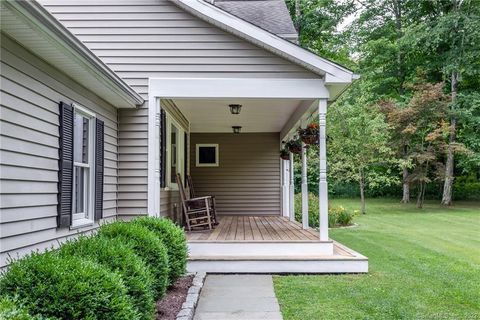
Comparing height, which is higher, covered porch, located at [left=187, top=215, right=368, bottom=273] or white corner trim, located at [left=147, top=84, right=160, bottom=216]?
white corner trim, located at [left=147, top=84, right=160, bottom=216]

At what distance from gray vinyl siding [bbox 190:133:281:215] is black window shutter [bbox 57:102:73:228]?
7595 millimetres

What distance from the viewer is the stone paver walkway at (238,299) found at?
4.11m

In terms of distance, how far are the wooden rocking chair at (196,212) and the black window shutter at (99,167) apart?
2.30 m

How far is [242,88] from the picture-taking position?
6336mm

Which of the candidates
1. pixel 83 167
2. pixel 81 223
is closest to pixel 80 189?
pixel 83 167

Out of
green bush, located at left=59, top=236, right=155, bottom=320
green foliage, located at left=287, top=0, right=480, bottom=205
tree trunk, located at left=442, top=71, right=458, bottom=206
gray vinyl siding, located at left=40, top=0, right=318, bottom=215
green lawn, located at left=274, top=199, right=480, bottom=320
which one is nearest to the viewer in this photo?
green bush, located at left=59, top=236, right=155, bottom=320

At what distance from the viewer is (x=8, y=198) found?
135 inches

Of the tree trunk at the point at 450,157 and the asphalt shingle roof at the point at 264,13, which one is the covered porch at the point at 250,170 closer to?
the asphalt shingle roof at the point at 264,13

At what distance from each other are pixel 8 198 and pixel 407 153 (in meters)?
17.0

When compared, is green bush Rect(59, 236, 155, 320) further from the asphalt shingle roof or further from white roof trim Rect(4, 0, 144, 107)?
the asphalt shingle roof

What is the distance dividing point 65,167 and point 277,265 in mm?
2889

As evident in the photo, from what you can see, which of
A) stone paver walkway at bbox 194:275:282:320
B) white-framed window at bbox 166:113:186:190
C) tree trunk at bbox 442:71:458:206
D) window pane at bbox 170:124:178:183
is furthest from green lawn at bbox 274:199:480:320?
tree trunk at bbox 442:71:458:206

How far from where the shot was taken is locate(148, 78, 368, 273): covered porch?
19.7 feet

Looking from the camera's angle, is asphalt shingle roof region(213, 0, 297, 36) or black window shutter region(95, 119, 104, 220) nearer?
black window shutter region(95, 119, 104, 220)
